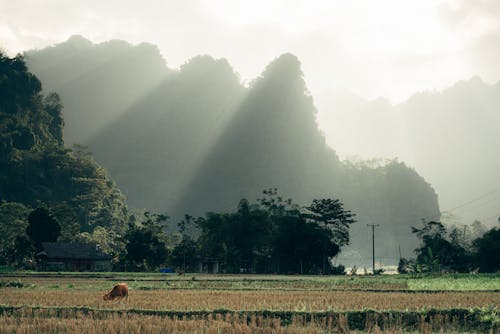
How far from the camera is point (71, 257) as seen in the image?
65812 millimetres

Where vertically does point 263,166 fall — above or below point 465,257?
above

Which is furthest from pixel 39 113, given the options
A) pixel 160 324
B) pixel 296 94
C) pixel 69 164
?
pixel 160 324

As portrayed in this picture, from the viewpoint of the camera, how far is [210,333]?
12992mm

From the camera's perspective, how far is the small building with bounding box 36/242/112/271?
2566 inches

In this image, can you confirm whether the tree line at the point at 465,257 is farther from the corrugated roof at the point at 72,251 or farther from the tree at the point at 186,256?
the corrugated roof at the point at 72,251

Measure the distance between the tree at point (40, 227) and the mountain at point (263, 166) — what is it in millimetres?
97023

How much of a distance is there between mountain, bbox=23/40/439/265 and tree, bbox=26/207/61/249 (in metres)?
97.0

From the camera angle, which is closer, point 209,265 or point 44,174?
point 209,265

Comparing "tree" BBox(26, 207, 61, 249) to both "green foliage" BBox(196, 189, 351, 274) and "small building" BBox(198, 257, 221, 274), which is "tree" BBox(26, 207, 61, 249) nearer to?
"green foliage" BBox(196, 189, 351, 274)

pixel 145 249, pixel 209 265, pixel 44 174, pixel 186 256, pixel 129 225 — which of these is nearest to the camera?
pixel 145 249

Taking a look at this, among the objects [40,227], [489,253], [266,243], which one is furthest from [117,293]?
[40,227]

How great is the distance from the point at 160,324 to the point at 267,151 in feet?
574

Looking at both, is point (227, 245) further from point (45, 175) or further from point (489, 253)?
point (45, 175)

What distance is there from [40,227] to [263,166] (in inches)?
4736
